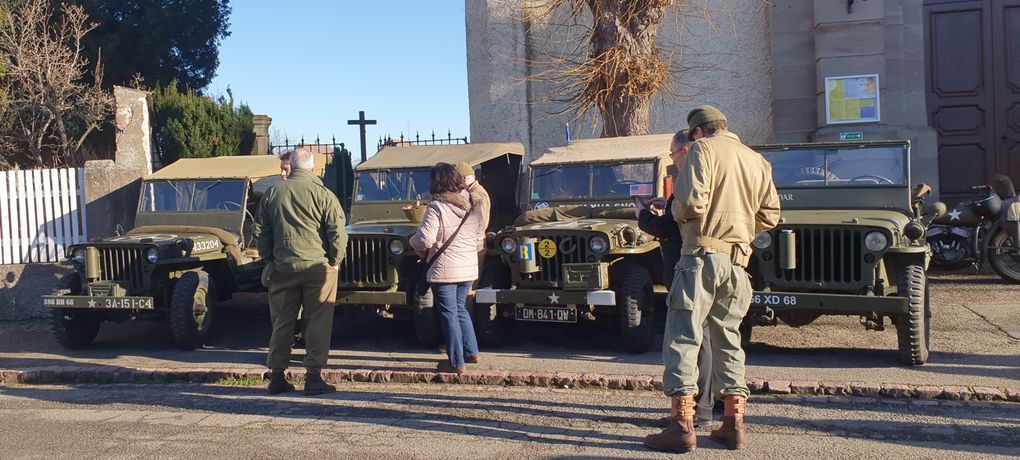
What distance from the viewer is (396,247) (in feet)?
28.6

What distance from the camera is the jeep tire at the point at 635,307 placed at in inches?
311

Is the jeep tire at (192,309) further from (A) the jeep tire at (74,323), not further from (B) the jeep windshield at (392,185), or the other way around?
(B) the jeep windshield at (392,185)

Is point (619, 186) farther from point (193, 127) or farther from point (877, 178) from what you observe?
point (193, 127)

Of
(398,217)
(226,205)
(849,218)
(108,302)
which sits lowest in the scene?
(108,302)

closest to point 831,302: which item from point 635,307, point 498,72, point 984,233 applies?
point 635,307

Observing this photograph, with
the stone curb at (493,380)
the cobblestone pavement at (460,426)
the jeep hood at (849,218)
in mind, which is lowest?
the cobblestone pavement at (460,426)

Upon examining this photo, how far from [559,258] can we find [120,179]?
22.2 ft

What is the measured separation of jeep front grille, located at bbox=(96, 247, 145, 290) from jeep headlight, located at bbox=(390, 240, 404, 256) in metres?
2.58

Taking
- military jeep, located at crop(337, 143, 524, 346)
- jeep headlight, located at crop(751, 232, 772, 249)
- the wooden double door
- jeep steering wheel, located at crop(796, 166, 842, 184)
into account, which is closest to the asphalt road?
military jeep, located at crop(337, 143, 524, 346)

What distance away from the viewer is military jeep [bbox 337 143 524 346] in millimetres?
8633

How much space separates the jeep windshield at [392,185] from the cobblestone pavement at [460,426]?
3.37 metres

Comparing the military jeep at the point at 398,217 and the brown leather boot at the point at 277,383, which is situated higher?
the military jeep at the point at 398,217

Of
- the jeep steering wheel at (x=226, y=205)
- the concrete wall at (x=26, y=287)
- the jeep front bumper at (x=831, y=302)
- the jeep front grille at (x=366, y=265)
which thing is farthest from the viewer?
the concrete wall at (x=26, y=287)

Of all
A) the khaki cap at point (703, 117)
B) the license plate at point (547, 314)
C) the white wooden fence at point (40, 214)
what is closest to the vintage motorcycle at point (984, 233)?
the license plate at point (547, 314)
